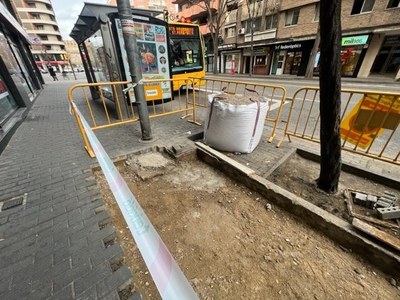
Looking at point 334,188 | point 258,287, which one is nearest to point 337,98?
point 334,188

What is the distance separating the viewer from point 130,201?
4.01 ft

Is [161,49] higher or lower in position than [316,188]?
higher

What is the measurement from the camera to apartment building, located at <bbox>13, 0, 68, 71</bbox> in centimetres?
4756

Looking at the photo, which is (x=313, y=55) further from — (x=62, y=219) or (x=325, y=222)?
(x=62, y=219)

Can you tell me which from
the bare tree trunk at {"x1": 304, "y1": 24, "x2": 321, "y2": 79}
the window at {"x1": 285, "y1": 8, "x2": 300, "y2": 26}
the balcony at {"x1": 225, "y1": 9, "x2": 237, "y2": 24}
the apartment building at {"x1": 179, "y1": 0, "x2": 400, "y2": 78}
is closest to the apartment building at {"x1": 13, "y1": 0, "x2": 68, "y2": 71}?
the balcony at {"x1": 225, "y1": 9, "x2": 237, "y2": 24}

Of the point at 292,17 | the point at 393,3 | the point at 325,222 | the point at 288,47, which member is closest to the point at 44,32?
the point at 292,17

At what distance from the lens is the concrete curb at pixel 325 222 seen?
1712mm

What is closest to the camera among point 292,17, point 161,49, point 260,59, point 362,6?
point 161,49

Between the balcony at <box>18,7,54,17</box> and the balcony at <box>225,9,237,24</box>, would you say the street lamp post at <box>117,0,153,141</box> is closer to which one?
the balcony at <box>225,9,237,24</box>

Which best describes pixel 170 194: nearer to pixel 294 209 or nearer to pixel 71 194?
pixel 71 194

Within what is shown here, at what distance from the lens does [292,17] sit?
61.8 feet

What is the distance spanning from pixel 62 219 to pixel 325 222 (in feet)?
9.85

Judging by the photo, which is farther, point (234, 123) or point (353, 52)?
point (353, 52)

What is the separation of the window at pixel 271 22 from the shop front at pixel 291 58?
243cm
